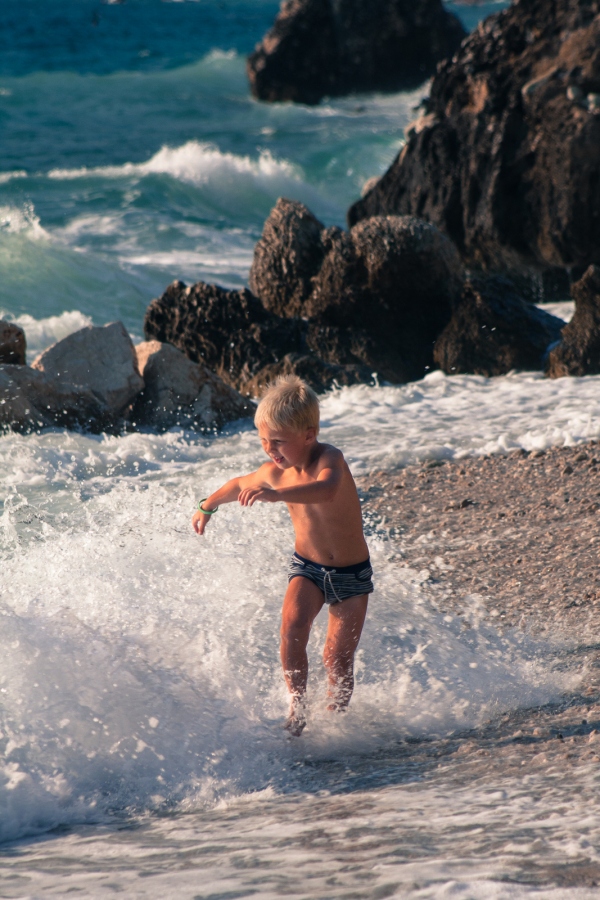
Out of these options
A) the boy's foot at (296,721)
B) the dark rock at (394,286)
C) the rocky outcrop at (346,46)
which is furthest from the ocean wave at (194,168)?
the boy's foot at (296,721)

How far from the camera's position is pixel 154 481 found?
6.30 m

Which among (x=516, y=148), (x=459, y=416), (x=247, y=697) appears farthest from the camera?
(x=516, y=148)

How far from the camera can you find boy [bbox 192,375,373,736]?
10.2ft

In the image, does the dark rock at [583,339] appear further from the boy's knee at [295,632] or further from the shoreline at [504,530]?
the boy's knee at [295,632]

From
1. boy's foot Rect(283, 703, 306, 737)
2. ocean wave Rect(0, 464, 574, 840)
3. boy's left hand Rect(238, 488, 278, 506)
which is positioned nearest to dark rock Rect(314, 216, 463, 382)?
ocean wave Rect(0, 464, 574, 840)

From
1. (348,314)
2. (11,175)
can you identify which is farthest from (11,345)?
(11,175)

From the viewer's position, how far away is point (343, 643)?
3344mm

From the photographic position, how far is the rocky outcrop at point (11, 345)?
300 inches

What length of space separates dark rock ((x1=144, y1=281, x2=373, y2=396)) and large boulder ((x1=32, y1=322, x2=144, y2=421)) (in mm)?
1318

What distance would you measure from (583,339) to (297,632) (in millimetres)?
5701

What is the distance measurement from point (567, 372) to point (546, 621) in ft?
14.8

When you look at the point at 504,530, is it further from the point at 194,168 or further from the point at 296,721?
the point at 194,168

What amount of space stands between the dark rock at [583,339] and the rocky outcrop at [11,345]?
4.67 m

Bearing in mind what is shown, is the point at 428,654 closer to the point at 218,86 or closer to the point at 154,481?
the point at 154,481
